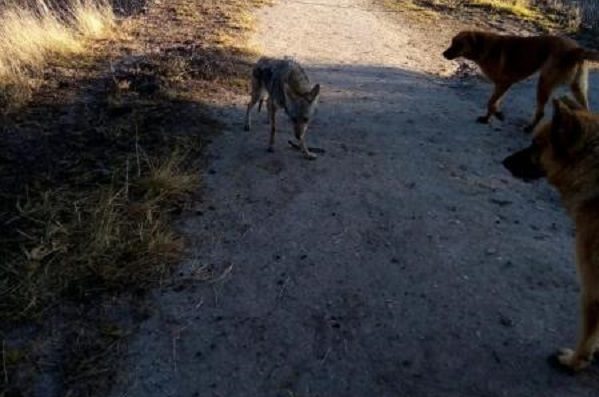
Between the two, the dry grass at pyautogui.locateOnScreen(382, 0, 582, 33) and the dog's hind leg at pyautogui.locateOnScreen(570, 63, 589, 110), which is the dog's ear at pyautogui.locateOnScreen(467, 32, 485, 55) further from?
the dry grass at pyautogui.locateOnScreen(382, 0, 582, 33)

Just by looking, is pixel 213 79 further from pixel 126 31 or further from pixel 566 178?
pixel 566 178

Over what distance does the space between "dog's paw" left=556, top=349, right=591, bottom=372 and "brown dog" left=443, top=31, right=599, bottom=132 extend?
3.90 metres

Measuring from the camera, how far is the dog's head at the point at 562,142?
10.4ft

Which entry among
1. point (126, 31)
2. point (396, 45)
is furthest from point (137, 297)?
point (396, 45)

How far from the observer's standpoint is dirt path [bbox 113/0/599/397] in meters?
3.47

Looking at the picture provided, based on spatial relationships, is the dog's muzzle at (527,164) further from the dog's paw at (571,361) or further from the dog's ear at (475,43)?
the dog's ear at (475,43)

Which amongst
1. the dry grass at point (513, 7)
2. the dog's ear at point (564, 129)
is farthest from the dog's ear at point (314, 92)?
the dry grass at point (513, 7)

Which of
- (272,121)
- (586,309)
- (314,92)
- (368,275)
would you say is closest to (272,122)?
(272,121)

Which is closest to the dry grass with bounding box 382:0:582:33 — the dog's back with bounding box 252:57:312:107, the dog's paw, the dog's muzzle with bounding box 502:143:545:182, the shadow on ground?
the shadow on ground

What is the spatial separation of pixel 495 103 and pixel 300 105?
2979mm

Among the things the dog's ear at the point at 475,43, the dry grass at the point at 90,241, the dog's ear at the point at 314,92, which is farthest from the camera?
the dog's ear at the point at 475,43

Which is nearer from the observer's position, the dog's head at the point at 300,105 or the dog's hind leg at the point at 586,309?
the dog's hind leg at the point at 586,309

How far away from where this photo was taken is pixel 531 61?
705 cm

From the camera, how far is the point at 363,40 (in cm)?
1155
